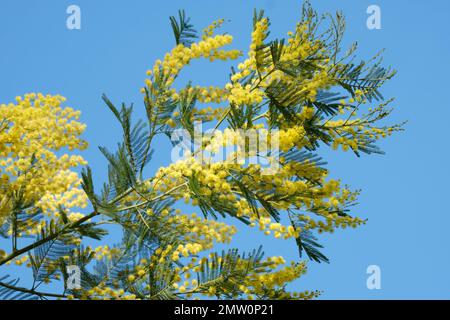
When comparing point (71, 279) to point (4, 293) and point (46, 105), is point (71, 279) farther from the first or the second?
point (46, 105)

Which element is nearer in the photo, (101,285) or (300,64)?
(300,64)

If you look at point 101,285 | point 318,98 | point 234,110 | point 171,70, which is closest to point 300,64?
point 318,98

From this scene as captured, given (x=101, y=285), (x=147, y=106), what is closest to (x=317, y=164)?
(x=147, y=106)

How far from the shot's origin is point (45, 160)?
5.62 metres

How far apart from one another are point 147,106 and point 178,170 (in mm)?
736

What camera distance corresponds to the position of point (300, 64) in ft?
15.4

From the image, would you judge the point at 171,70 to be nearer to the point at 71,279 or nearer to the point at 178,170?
the point at 178,170

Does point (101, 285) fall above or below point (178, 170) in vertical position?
below
